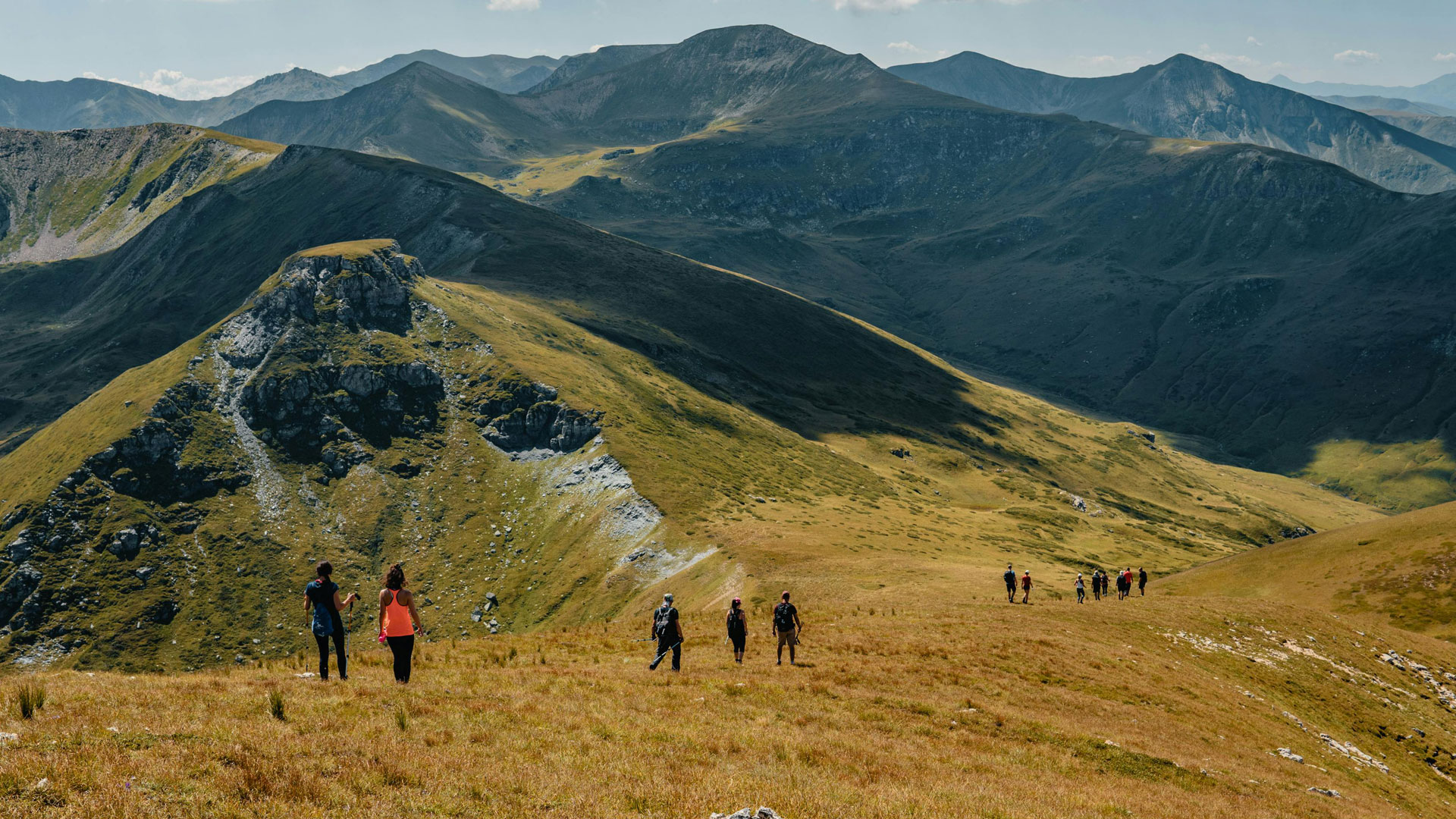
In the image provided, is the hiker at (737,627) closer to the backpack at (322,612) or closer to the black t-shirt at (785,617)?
the black t-shirt at (785,617)

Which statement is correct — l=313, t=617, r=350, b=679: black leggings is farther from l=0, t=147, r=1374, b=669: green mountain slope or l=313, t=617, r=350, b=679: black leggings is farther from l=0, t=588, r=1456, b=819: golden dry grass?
l=0, t=147, r=1374, b=669: green mountain slope

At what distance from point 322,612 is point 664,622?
1194cm

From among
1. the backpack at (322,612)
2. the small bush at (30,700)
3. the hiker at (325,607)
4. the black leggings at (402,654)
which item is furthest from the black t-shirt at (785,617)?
the small bush at (30,700)

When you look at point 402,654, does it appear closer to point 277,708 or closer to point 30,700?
point 277,708

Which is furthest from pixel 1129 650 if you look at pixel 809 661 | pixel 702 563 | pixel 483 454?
pixel 483 454

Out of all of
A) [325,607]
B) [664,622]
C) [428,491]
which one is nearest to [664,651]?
[664,622]

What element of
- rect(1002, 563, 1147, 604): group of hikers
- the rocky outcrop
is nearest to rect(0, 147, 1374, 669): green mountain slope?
the rocky outcrop

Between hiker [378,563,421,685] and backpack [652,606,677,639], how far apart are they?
9634 mm

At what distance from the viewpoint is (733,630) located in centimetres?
3134

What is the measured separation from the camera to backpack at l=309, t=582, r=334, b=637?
21.9 metres

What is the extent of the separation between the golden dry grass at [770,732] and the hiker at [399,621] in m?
1.07

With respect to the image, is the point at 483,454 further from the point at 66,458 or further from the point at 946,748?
the point at 946,748

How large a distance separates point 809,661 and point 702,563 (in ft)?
184

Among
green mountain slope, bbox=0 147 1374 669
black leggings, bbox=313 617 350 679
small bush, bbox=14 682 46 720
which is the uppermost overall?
small bush, bbox=14 682 46 720
